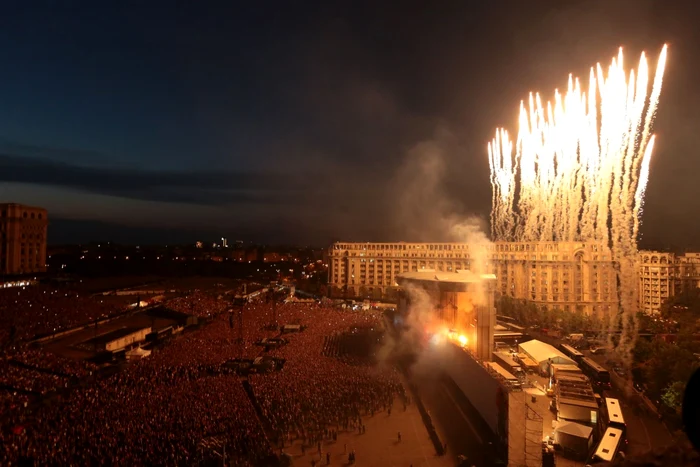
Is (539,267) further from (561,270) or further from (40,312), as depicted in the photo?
(40,312)

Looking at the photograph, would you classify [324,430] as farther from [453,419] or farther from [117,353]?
[117,353]

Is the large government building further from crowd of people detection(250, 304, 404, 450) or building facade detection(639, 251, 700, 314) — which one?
crowd of people detection(250, 304, 404, 450)

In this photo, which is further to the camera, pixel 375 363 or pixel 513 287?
pixel 513 287

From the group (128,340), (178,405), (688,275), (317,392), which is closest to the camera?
(178,405)

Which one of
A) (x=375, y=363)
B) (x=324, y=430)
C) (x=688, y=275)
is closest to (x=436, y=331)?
(x=375, y=363)

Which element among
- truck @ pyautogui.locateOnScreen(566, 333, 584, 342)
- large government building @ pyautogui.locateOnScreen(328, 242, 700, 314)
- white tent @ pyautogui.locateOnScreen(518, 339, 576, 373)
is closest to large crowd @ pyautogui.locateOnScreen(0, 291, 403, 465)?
white tent @ pyautogui.locateOnScreen(518, 339, 576, 373)

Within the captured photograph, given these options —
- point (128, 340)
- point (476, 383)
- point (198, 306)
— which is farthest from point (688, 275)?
point (128, 340)

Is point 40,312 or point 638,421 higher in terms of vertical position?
point 40,312
